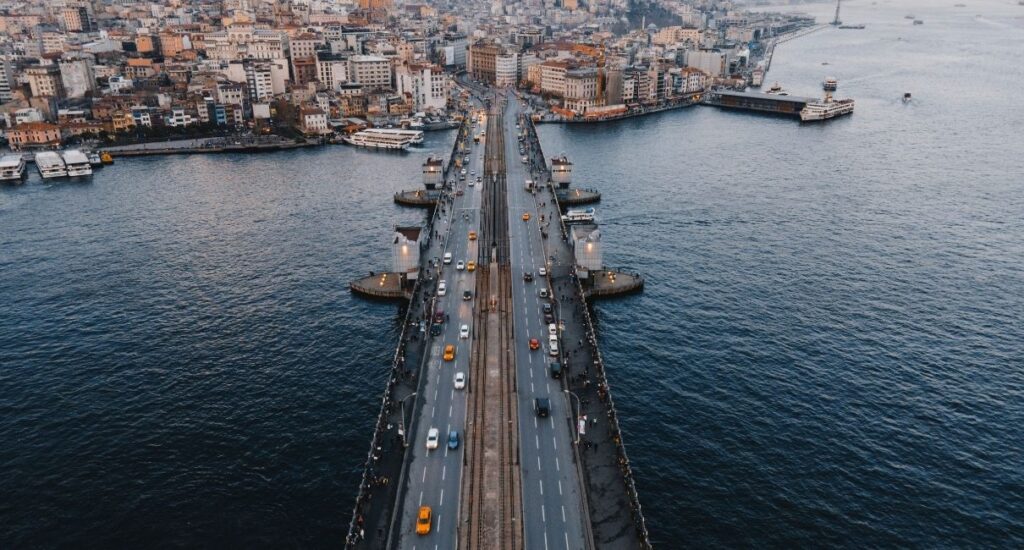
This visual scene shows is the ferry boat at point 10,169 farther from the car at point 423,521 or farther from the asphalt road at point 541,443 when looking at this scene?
the car at point 423,521

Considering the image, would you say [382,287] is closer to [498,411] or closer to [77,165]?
[498,411]

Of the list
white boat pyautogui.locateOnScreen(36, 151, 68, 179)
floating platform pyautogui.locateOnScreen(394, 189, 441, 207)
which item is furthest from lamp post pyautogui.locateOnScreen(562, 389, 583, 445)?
white boat pyautogui.locateOnScreen(36, 151, 68, 179)

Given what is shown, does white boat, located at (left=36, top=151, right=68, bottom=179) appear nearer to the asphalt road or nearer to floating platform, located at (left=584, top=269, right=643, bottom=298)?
the asphalt road

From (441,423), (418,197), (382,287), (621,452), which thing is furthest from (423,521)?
(418,197)

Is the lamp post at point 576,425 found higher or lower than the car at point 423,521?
higher

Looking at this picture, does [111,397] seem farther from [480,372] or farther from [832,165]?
[832,165]

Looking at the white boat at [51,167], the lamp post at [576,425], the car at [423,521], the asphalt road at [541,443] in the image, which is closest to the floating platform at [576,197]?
the asphalt road at [541,443]
